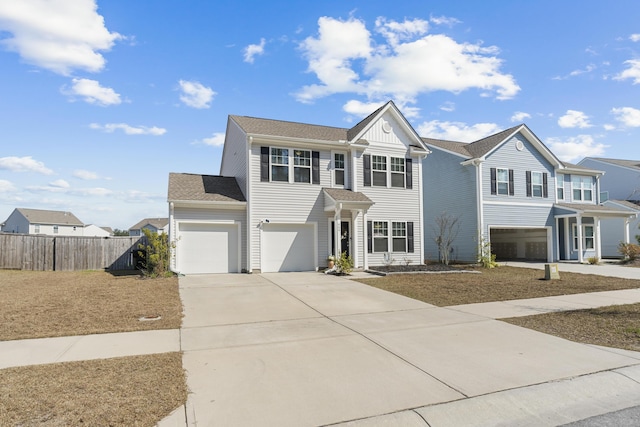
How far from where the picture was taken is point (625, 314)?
8344mm

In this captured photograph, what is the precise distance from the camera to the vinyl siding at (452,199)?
71.6 ft

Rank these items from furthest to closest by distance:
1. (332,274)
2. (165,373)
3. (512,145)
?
(512,145), (332,274), (165,373)

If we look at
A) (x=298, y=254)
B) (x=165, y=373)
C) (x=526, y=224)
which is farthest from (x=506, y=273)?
(x=165, y=373)

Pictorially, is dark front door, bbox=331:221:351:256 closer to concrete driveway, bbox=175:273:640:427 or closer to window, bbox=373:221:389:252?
window, bbox=373:221:389:252

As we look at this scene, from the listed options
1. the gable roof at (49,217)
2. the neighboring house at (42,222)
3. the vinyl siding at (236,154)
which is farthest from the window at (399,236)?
the gable roof at (49,217)

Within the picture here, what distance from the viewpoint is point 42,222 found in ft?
177

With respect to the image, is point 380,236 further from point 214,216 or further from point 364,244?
point 214,216

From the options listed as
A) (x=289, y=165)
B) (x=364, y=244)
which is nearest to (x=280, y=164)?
(x=289, y=165)

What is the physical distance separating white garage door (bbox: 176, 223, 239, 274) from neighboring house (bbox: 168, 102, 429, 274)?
1.6 inches

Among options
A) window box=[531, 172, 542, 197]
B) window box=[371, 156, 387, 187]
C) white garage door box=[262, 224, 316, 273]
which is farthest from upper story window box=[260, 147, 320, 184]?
window box=[531, 172, 542, 197]

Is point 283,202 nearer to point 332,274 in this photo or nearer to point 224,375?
point 332,274

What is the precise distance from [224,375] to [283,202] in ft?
40.7

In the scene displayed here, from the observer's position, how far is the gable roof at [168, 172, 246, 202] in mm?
15773

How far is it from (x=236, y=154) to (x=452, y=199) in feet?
42.6
